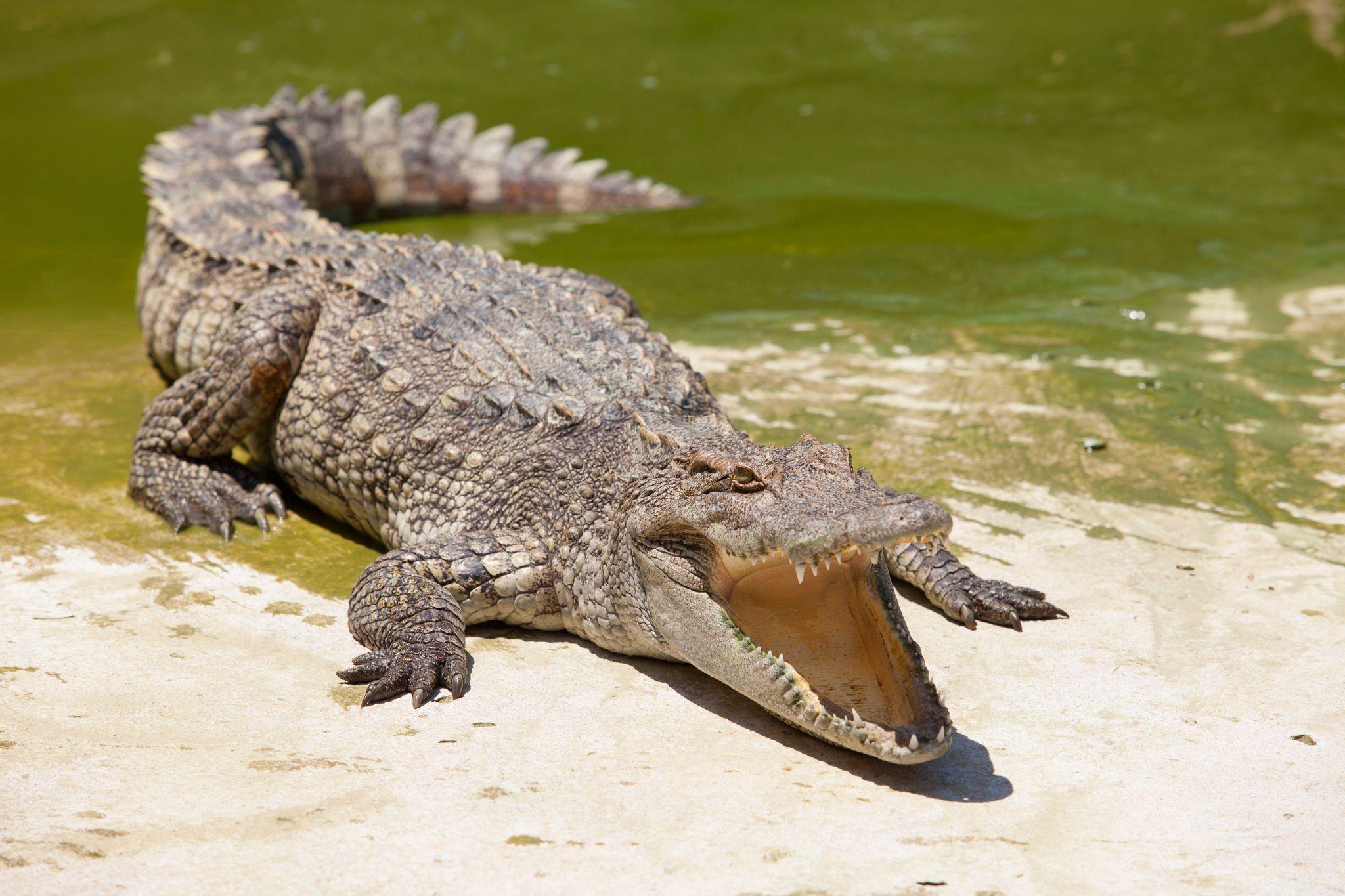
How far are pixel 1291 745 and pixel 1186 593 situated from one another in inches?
36.8

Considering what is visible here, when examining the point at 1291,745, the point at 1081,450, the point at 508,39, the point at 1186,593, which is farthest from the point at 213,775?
the point at 508,39

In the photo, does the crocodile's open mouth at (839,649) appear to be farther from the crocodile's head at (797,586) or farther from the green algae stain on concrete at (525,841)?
the green algae stain on concrete at (525,841)

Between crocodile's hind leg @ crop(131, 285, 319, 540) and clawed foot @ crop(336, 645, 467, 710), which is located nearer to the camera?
clawed foot @ crop(336, 645, 467, 710)

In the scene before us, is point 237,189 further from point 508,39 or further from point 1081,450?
point 508,39

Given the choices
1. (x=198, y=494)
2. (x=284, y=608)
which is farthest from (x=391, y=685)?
(x=198, y=494)

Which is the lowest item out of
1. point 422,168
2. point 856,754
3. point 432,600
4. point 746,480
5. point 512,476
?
point 856,754

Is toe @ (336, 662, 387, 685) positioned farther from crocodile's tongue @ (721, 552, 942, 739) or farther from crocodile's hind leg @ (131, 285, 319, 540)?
crocodile's hind leg @ (131, 285, 319, 540)

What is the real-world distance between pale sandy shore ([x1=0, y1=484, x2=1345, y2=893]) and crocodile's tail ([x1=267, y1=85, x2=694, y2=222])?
440 centimetres

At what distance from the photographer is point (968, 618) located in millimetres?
4250

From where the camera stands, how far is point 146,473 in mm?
4988

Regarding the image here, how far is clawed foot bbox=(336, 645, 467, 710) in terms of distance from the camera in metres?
3.69

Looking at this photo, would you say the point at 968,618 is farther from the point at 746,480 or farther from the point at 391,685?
the point at 391,685

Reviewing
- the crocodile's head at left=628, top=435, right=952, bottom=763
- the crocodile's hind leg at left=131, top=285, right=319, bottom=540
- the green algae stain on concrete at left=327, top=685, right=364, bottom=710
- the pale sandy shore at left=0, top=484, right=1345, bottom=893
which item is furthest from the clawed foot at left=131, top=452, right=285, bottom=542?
the crocodile's head at left=628, top=435, right=952, bottom=763

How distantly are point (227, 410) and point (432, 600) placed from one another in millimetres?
1600
